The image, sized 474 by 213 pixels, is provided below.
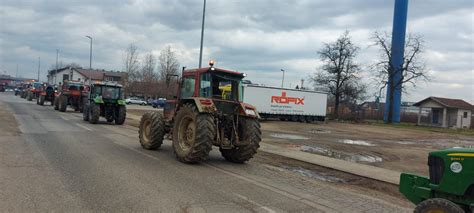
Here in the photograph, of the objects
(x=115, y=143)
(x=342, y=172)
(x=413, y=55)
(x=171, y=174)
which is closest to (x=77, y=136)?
(x=115, y=143)

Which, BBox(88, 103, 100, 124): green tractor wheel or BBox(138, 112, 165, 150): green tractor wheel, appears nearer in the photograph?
BBox(138, 112, 165, 150): green tractor wheel

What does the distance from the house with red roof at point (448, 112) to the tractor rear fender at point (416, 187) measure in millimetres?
62065

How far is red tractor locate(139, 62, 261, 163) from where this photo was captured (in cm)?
1179

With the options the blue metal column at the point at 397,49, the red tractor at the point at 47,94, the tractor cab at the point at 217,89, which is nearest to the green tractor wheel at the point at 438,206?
the tractor cab at the point at 217,89

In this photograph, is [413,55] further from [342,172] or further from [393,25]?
[342,172]

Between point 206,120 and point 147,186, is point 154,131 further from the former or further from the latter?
point 147,186

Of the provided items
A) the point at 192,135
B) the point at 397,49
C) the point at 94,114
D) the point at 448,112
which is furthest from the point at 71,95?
the point at 448,112

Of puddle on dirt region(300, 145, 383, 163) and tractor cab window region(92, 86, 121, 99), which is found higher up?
tractor cab window region(92, 86, 121, 99)

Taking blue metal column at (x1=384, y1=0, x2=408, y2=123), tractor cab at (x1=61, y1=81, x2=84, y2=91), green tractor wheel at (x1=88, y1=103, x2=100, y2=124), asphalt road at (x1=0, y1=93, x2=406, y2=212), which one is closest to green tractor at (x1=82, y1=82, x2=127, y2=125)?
green tractor wheel at (x1=88, y1=103, x2=100, y2=124)

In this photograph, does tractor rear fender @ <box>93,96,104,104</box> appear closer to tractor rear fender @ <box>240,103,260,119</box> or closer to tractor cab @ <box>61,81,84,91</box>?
tractor cab @ <box>61,81,84,91</box>

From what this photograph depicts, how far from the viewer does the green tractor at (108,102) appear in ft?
85.4

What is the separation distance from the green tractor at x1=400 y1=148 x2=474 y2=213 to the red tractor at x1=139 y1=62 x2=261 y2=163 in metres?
6.21

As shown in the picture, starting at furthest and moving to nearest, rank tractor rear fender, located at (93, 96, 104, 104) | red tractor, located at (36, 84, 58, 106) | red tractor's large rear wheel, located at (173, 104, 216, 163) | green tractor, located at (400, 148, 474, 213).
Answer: red tractor, located at (36, 84, 58, 106) → tractor rear fender, located at (93, 96, 104, 104) → red tractor's large rear wheel, located at (173, 104, 216, 163) → green tractor, located at (400, 148, 474, 213)

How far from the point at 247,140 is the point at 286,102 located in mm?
33025
